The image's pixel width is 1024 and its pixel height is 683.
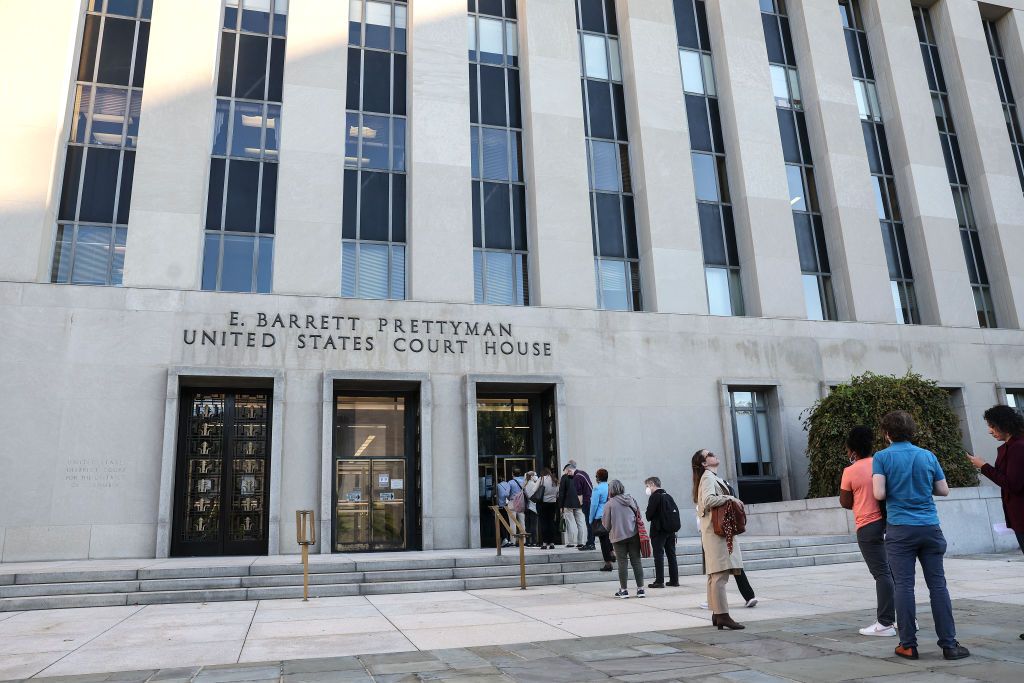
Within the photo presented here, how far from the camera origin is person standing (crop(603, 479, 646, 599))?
34.4ft

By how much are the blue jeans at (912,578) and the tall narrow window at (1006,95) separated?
25.0m

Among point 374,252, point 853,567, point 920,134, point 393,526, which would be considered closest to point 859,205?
point 920,134

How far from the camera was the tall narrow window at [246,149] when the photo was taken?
706 inches

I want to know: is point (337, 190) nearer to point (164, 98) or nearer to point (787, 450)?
point (164, 98)

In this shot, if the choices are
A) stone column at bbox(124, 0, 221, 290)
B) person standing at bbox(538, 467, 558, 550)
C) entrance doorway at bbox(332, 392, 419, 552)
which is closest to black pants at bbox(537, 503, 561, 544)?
person standing at bbox(538, 467, 558, 550)

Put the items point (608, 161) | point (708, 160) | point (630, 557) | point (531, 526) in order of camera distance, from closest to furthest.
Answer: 1. point (630, 557)
2. point (531, 526)
3. point (608, 161)
4. point (708, 160)

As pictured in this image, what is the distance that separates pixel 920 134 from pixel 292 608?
934 inches

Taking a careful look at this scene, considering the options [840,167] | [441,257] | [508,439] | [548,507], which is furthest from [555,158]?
[548,507]

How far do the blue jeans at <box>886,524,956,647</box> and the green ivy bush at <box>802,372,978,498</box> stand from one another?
12240 mm

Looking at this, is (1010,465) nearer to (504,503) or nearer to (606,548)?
(606,548)

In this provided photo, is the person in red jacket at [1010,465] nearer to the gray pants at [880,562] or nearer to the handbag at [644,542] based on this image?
the gray pants at [880,562]

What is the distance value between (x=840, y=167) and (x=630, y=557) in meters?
16.9

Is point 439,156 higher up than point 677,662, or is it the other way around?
point 439,156

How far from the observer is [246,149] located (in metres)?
18.8
